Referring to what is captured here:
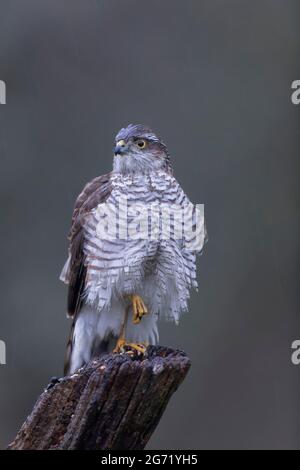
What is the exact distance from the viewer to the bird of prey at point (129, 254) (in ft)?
14.8

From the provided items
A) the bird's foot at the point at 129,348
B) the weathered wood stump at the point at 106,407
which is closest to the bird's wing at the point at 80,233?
the bird's foot at the point at 129,348

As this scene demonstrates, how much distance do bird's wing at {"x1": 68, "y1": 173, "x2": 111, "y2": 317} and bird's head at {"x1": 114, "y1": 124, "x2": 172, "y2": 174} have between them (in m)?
0.15

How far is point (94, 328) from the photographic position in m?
4.98

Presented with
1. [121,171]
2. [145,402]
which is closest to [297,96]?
[121,171]

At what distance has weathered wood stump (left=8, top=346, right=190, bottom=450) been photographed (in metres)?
3.48

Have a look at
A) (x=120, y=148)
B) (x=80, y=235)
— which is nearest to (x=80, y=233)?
(x=80, y=235)

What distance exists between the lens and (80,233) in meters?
4.77

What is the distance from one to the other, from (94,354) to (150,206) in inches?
42.3

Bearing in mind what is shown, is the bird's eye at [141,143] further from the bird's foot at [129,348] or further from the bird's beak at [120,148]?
the bird's foot at [129,348]

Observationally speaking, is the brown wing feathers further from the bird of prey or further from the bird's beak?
the bird's beak

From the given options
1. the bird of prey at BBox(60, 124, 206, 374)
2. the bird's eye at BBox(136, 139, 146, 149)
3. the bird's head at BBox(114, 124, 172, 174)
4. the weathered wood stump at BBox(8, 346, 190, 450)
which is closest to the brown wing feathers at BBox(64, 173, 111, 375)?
the bird of prey at BBox(60, 124, 206, 374)

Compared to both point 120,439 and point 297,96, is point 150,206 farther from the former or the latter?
point 297,96

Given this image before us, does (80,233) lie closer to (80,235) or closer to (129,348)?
(80,235)
